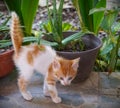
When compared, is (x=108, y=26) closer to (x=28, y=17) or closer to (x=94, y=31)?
(x=94, y=31)

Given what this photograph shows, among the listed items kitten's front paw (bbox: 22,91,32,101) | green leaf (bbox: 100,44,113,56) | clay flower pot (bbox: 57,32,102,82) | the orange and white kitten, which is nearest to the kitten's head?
the orange and white kitten

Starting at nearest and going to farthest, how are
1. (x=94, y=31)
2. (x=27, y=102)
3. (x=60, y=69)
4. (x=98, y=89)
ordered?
(x=60, y=69)
(x=27, y=102)
(x=98, y=89)
(x=94, y=31)

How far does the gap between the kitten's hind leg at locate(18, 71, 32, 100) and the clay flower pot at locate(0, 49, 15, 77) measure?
0.13 m

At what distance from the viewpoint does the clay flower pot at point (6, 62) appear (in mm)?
1516

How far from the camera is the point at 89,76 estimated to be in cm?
170

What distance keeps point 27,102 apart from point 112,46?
560 millimetres

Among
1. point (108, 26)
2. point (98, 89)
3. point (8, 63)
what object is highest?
point (108, 26)

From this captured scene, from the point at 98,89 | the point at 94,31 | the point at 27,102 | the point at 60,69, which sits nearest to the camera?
the point at 60,69

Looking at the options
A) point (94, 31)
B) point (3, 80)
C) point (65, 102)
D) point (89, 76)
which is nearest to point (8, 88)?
point (3, 80)

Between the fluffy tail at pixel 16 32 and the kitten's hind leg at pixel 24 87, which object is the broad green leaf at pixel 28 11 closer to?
the fluffy tail at pixel 16 32

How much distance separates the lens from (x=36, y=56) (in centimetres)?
138

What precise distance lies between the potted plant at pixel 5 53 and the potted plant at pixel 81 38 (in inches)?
9.1

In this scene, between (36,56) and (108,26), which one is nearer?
(36,56)

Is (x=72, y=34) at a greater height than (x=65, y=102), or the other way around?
(x=72, y=34)
